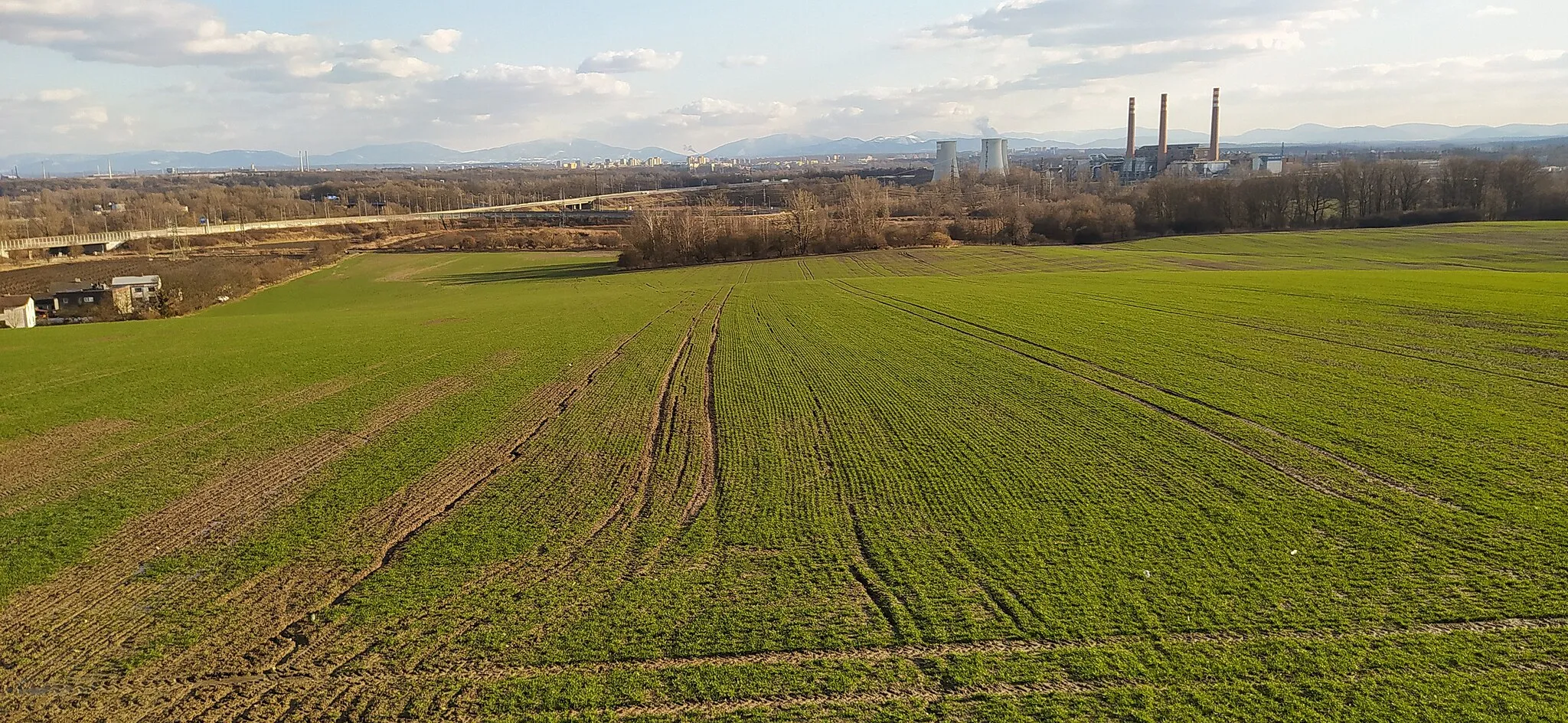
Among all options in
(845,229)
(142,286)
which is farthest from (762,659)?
(845,229)

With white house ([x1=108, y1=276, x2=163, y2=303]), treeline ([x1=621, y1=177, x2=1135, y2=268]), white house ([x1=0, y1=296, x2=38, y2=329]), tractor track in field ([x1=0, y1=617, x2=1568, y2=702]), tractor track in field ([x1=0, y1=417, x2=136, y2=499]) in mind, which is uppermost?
treeline ([x1=621, y1=177, x2=1135, y2=268])

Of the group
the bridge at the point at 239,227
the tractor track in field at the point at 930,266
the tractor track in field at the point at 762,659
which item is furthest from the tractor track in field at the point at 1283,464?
the bridge at the point at 239,227

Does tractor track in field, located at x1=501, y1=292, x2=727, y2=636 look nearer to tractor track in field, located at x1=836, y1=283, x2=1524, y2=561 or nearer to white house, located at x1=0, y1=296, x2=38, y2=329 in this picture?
tractor track in field, located at x1=836, y1=283, x2=1524, y2=561

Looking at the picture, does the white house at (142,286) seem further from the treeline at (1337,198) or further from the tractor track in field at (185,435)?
the treeline at (1337,198)

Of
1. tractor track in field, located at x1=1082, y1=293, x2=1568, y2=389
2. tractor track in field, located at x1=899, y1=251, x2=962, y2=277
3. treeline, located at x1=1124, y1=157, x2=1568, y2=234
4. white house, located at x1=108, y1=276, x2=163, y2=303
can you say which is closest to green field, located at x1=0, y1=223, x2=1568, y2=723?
tractor track in field, located at x1=1082, y1=293, x2=1568, y2=389

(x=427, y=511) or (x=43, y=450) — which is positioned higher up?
(x=43, y=450)

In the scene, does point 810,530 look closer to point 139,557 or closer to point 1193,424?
point 1193,424
